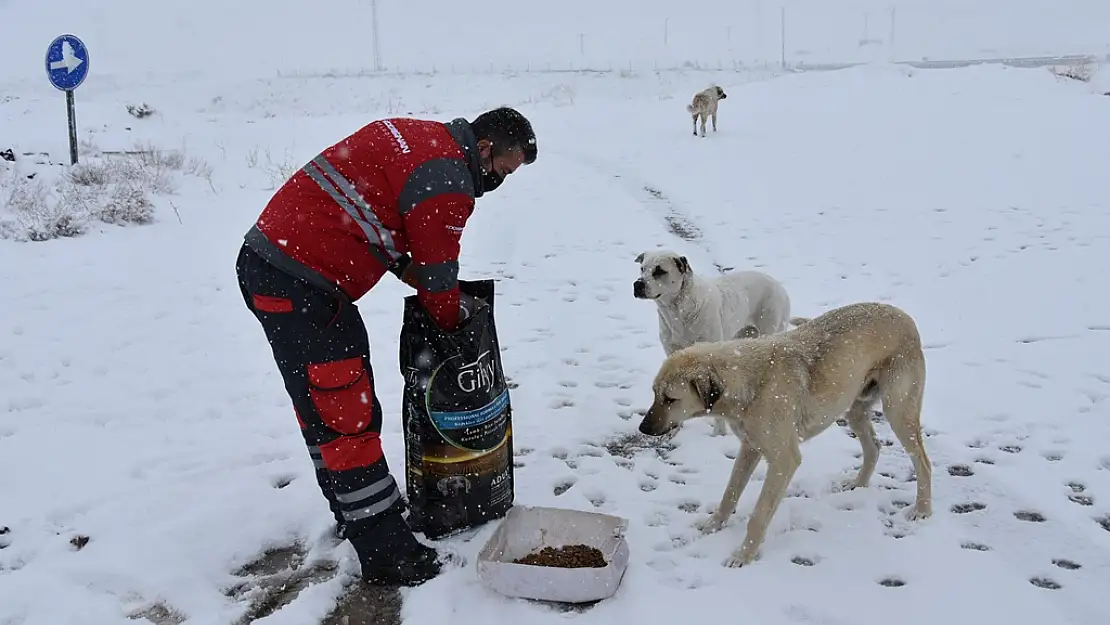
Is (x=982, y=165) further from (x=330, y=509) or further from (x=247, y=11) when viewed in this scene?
(x=247, y=11)

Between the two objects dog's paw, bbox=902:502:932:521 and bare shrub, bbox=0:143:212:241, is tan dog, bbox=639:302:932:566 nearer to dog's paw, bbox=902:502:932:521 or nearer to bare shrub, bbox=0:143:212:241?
dog's paw, bbox=902:502:932:521

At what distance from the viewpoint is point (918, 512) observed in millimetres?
3938

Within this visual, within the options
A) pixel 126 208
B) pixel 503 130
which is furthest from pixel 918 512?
pixel 126 208

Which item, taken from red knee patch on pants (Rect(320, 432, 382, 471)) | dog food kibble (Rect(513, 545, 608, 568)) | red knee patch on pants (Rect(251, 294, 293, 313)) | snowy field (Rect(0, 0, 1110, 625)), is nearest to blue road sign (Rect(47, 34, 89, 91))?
snowy field (Rect(0, 0, 1110, 625))

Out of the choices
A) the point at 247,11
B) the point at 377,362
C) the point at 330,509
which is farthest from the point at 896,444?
the point at 247,11

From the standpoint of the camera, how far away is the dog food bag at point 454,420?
3.64 meters

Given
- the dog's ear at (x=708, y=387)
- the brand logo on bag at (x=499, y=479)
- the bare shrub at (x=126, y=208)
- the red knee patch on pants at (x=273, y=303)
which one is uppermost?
the bare shrub at (x=126, y=208)

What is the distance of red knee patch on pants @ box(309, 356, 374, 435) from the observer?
3.25 meters

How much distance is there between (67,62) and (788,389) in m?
11.3

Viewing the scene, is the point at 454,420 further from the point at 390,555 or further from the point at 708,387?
the point at 708,387

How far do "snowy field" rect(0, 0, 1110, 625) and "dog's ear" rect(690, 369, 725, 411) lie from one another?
2.38 feet

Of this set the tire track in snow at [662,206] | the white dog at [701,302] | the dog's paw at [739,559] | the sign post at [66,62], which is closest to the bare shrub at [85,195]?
the sign post at [66,62]

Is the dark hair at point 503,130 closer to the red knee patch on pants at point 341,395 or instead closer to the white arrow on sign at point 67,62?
the red knee patch on pants at point 341,395

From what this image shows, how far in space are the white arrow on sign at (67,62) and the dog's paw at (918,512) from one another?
38.8 feet
